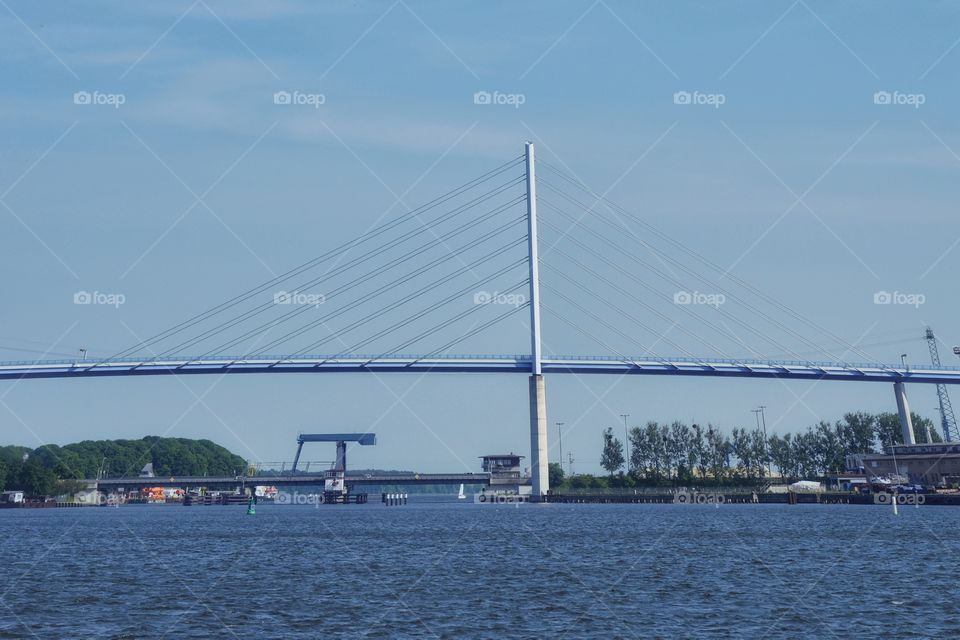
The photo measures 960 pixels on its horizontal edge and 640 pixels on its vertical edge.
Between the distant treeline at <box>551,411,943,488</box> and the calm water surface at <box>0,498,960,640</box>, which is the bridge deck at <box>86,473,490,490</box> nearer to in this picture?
the distant treeline at <box>551,411,943,488</box>

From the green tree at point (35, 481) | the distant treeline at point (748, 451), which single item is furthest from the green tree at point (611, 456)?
the green tree at point (35, 481)

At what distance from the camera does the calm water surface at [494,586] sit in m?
24.0

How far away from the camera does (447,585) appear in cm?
3161

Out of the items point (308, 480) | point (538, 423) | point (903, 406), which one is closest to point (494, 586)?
point (538, 423)

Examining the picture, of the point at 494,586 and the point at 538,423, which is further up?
the point at 538,423

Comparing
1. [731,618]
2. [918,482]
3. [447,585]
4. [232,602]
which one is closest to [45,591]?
[232,602]

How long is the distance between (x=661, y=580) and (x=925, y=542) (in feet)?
65.8

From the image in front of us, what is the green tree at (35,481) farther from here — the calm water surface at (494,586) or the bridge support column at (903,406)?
the bridge support column at (903,406)

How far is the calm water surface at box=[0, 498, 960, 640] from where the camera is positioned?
24.0 metres

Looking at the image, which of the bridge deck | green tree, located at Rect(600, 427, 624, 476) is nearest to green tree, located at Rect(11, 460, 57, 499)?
the bridge deck

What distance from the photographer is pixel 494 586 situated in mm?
31250

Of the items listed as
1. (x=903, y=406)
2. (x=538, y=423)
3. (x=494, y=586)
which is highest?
(x=903, y=406)

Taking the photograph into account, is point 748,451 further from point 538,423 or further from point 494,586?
point 494,586

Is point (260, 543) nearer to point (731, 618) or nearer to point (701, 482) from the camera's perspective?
point (731, 618)
